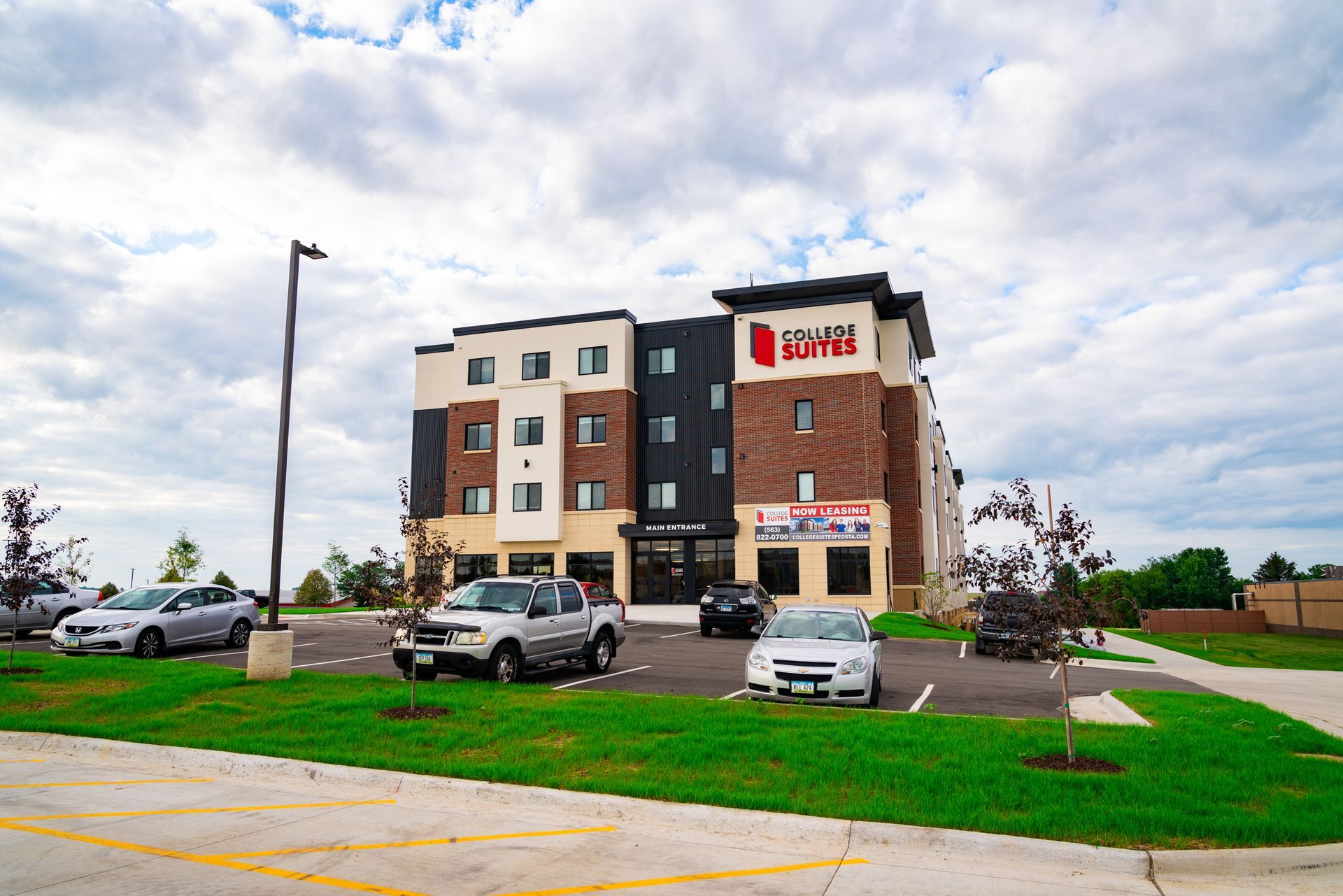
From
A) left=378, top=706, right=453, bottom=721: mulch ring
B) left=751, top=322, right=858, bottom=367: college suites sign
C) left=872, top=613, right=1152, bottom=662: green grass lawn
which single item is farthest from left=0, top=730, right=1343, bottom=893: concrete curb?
left=751, top=322, right=858, bottom=367: college suites sign

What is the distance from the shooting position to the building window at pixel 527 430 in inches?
1784

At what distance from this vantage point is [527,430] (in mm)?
45562

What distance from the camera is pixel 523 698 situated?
12125 mm

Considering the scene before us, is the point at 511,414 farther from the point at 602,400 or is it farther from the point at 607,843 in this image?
the point at 607,843

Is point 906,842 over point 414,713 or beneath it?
beneath

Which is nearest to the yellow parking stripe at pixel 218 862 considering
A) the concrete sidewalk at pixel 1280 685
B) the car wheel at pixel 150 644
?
the car wheel at pixel 150 644

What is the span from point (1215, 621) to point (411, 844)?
201 feet

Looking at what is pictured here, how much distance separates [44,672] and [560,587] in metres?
8.73

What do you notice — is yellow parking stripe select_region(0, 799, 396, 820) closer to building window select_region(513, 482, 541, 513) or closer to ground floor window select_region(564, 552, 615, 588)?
ground floor window select_region(564, 552, 615, 588)

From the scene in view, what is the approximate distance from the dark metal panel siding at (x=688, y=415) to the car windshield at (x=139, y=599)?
89.3 ft

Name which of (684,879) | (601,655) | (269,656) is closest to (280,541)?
(269,656)

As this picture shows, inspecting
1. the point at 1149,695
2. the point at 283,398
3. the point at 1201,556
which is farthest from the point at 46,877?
the point at 1201,556

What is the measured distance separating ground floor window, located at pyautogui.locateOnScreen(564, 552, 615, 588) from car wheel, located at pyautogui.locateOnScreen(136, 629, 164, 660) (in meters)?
26.0

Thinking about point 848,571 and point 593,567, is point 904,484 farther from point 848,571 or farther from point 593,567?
point 593,567
